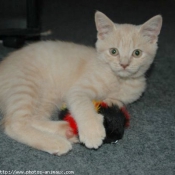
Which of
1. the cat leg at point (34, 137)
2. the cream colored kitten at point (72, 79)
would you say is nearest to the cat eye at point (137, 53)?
the cream colored kitten at point (72, 79)

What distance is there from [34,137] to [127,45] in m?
0.63

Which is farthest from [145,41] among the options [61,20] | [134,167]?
[61,20]

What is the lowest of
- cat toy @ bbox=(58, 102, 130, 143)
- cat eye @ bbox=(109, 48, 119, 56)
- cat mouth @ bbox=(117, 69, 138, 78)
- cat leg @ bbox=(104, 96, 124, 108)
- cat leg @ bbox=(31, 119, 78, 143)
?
cat leg @ bbox=(31, 119, 78, 143)

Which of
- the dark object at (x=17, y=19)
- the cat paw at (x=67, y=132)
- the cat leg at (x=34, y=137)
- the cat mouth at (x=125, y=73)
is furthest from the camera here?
the dark object at (x=17, y=19)

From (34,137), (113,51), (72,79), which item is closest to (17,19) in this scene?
(72,79)

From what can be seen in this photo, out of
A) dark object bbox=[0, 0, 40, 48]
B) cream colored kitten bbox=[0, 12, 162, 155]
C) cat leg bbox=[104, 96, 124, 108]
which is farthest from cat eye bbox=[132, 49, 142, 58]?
dark object bbox=[0, 0, 40, 48]

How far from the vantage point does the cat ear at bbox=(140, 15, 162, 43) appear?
1498mm

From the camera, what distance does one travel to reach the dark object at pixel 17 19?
2.05 m

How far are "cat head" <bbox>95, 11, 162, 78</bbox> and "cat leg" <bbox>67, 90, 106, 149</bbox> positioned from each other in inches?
9.8

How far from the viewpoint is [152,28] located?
1534 mm

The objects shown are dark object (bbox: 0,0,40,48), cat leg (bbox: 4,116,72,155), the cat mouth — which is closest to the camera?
cat leg (bbox: 4,116,72,155)

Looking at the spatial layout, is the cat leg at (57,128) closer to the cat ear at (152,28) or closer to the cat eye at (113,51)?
the cat eye at (113,51)

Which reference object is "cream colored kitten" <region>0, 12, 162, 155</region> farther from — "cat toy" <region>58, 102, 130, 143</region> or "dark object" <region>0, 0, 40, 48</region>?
"dark object" <region>0, 0, 40, 48</region>

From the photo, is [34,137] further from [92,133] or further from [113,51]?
[113,51]
